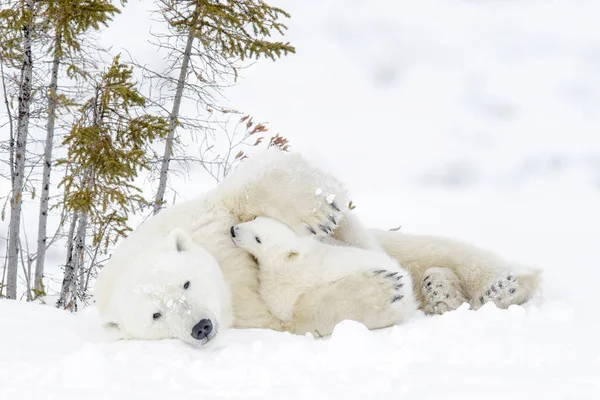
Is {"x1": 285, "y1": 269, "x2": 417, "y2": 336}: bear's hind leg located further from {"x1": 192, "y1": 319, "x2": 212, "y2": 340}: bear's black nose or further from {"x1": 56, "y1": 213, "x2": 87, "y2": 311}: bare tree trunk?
{"x1": 56, "y1": 213, "x2": 87, "y2": 311}: bare tree trunk

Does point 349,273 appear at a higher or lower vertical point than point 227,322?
higher

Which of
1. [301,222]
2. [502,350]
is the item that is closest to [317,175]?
[301,222]

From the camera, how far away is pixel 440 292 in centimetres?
344

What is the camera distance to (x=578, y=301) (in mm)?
3154

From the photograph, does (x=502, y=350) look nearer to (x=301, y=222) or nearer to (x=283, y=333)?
(x=283, y=333)

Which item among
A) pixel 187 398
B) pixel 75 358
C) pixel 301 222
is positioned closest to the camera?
pixel 187 398

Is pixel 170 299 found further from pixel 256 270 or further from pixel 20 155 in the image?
pixel 20 155

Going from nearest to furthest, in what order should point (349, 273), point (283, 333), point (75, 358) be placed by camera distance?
point (75, 358), point (283, 333), point (349, 273)

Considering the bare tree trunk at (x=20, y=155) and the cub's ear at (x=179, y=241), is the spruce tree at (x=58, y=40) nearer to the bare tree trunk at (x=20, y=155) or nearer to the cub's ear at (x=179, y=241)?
the bare tree trunk at (x=20, y=155)

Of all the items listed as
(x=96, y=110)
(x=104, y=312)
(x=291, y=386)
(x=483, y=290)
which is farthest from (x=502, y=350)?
(x=96, y=110)

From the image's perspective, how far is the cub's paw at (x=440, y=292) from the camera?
3408 millimetres

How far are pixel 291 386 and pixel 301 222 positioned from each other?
1.58 metres

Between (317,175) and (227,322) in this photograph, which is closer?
(227,322)

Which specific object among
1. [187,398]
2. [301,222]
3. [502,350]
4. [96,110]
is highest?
[96,110]
